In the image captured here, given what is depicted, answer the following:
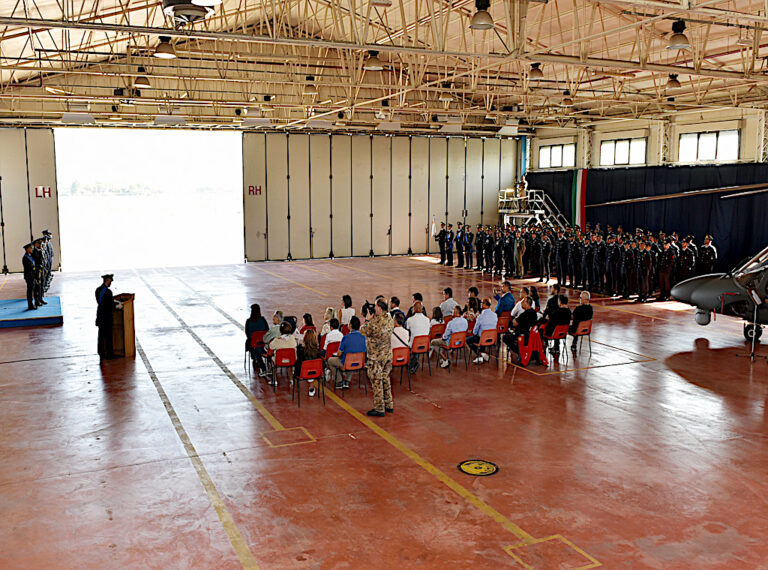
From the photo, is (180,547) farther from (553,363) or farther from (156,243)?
(156,243)

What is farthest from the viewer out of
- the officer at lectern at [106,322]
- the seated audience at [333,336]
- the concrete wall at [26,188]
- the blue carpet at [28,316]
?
the concrete wall at [26,188]

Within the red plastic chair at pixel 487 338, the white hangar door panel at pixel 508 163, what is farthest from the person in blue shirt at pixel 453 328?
the white hangar door panel at pixel 508 163

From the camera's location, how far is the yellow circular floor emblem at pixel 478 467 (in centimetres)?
758

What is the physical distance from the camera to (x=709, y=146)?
24703 mm

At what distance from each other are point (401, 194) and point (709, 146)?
14.1m

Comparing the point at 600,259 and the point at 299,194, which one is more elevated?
the point at 299,194

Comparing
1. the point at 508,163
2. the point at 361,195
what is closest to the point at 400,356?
the point at 361,195

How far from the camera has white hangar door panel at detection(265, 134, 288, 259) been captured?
30.8 m

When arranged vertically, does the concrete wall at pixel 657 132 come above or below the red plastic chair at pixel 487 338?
above

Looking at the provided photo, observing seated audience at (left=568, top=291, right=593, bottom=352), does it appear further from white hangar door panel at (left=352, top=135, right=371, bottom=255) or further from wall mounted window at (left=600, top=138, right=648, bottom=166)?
white hangar door panel at (left=352, top=135, right=371, bottom=255)

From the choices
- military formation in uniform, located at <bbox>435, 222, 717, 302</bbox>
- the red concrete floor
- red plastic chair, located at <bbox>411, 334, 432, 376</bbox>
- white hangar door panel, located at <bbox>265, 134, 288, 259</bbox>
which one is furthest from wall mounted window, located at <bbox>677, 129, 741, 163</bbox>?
red plastic chair, located at <bbox>411, 334, 432, 376</bbox>

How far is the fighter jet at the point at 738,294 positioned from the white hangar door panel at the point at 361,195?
19.2m

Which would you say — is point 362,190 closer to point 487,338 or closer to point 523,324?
point 523,324

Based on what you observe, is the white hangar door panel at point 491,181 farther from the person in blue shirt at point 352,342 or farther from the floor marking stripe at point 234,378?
the person in blue shirt at point 352,342
